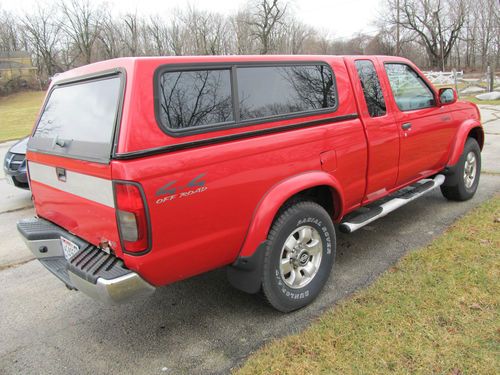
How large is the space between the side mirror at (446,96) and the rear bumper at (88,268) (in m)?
3.84

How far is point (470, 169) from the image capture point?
5.28 meters

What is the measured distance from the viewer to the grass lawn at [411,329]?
2488mm

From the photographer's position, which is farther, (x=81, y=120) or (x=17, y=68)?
(x=17, y=68)

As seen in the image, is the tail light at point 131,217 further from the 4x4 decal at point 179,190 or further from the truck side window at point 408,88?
the truck side window at point 408,88

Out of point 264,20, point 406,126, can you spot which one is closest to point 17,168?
point 406,126

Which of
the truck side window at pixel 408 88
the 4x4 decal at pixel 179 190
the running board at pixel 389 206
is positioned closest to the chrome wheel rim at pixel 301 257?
the running board at pixel 389 206

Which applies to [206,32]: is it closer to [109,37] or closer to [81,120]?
[109,37]

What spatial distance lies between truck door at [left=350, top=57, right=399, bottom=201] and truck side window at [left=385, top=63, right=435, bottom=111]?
26cm

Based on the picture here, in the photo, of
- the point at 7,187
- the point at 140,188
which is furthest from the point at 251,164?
the point at 7,187

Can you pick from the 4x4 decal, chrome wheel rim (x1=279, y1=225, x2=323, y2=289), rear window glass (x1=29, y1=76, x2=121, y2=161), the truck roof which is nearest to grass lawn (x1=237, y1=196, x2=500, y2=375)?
chrome wheel rim (x1=279, y1=225, x2=323, y2=289)

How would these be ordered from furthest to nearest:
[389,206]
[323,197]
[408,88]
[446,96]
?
[446,96] → [408,88] → [389,206] → [323,197]

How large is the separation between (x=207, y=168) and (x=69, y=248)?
4.25 ft

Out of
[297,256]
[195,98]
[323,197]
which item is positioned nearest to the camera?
[195,98]

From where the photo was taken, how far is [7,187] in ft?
27.1
